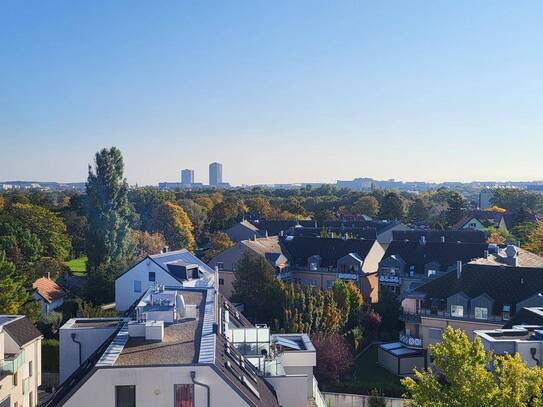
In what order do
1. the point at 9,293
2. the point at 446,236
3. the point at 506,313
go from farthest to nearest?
1. the point at 446,236
2. the point at 506,313
3. the point at 9,293

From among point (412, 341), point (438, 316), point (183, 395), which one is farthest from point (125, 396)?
A: point (438, 316)

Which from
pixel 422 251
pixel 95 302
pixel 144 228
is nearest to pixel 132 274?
pixel 95 302

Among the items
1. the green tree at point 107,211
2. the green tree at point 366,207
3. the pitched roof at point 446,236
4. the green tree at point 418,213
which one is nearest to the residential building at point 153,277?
the green tree at point 107,211

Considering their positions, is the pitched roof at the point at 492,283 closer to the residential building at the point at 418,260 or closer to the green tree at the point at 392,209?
the residential building at the point at 418,260

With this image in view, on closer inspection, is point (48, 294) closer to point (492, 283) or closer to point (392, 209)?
point (492, 283)

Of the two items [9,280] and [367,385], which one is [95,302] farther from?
[367,385]
